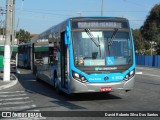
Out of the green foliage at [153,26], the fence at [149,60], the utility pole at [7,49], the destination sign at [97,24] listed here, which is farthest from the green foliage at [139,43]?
the destination sign at [97,24]

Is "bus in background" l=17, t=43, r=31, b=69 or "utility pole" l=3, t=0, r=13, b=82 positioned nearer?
"utility pole" l=3, t=0, r=13, b=82

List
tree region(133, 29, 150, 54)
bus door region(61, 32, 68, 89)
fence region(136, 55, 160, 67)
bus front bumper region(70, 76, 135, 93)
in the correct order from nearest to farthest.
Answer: bus front bumper region(70, 76, 135, 93) < bus door region(61, 32, 68, 89) < fence region(136, 55, 160, 67) < tree region(133, 29, 150, 54)

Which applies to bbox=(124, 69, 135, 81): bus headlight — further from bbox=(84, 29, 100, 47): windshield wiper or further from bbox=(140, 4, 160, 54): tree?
bbox=(140, 4, 160, 54): tree

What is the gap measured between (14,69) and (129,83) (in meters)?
23.9

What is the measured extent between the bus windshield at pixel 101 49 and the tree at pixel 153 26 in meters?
60.4

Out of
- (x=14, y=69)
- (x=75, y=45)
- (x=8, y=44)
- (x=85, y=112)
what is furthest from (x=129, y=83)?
(x=14, y=69)

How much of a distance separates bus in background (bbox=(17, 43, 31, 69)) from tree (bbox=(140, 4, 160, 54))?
3191cm

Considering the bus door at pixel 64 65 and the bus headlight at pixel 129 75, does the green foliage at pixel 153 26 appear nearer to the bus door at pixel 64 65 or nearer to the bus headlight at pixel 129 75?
the bus door at pixel 64 65

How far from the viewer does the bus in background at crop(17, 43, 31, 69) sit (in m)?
43.6

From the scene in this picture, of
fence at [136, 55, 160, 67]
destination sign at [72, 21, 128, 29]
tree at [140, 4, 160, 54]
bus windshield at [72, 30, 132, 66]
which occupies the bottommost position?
fence at [136, 55, 160, 67]

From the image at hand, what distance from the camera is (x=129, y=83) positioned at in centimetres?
1380

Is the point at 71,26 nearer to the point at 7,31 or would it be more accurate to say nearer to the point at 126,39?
the point at 126,39

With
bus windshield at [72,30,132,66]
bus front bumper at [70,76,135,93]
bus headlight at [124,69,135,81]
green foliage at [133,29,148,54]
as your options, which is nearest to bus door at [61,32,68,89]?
bus windshield at [72,30,132,66]

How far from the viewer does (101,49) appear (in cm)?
1362
